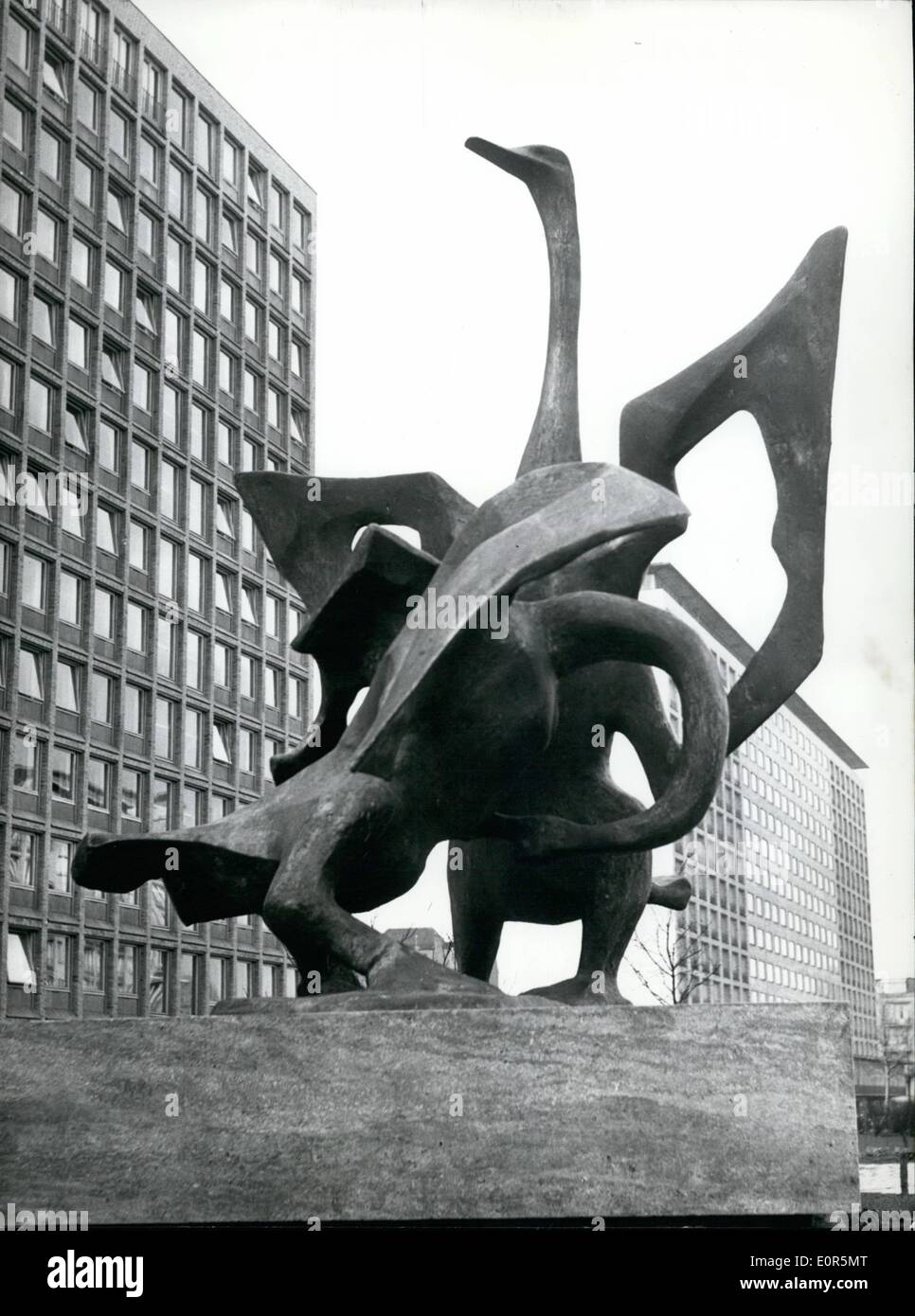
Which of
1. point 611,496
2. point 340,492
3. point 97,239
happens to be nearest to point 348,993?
point 611,496

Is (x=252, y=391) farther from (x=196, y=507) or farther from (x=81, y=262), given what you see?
(x=81, y=262)

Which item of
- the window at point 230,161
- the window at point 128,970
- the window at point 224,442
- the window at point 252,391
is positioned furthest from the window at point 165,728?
the window at point 230,161

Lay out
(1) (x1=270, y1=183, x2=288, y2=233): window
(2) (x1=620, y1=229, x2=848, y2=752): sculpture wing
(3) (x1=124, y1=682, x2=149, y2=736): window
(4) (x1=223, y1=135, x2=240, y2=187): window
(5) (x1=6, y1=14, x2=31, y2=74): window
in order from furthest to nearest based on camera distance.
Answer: (1) (x1=270, y1=183, x2=288, y2=233): window < (4) (x1=223, y1=135, x2=240, y2=187): window < (3) (x1=124, y1=682, x2=149, y2=736): window < (5) (x1=6, y1=14, x2=31, y2=74): window < (2) (x1=620, y1=229, x2=848, y2=752): sculpture wing

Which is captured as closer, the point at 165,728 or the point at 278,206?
the point at 165,728

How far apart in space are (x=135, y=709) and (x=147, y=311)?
9305mm

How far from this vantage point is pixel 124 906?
3800 cm

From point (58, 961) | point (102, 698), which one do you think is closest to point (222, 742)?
point (102, 698)

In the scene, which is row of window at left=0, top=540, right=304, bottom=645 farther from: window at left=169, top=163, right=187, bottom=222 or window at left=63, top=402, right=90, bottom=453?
window at left=169, top=163, right=187, bottom=222

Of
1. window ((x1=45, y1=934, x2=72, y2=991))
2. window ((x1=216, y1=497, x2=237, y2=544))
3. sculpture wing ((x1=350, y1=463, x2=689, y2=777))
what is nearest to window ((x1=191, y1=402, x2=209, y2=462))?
window ((x1=216, y1=497, x2=237, y2=544))

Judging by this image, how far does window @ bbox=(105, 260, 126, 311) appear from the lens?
1571 inches

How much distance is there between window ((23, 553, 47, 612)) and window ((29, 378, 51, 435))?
9.16 ft

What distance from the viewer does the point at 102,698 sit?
38094 millimetres
